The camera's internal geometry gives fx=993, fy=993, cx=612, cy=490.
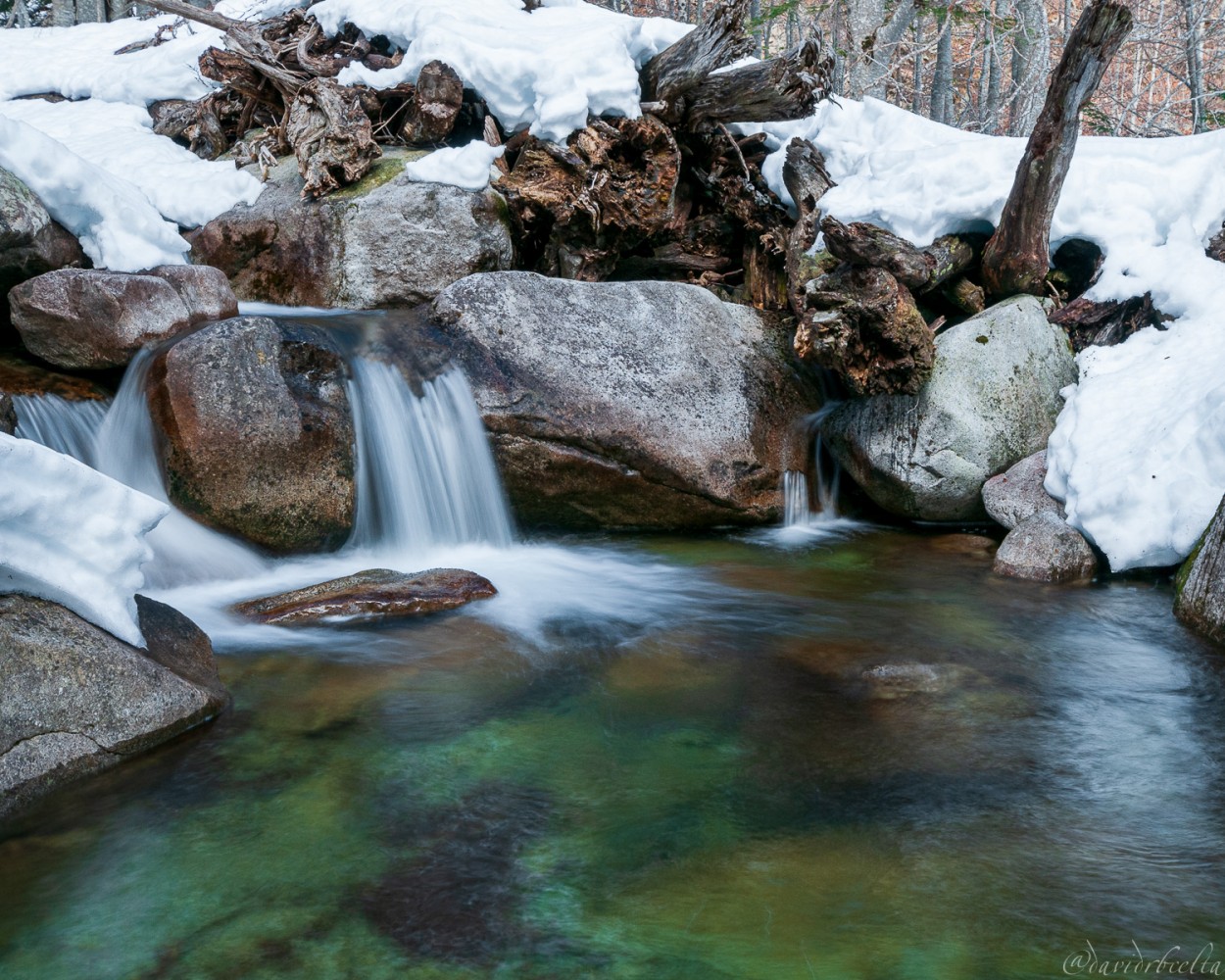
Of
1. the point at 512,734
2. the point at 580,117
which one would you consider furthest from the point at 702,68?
the point at 512,734

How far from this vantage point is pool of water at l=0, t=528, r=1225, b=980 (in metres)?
2.64

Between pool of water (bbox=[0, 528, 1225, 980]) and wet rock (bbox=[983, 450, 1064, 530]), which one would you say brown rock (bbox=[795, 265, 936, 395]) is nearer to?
wet rock (bbox=[983, 450, 1064, 530])

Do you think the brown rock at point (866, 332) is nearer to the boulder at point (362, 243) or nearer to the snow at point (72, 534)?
the boulder at point (362, 243)

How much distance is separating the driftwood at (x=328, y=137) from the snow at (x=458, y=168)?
46 centimetres

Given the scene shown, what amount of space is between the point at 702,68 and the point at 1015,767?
6264mm

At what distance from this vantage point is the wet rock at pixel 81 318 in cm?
618

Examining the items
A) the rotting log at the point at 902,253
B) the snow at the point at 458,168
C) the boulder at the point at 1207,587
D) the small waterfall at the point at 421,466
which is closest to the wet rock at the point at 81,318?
the small waterfall at the point at 421,466

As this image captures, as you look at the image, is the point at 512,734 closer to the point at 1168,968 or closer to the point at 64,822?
the point at 64,822

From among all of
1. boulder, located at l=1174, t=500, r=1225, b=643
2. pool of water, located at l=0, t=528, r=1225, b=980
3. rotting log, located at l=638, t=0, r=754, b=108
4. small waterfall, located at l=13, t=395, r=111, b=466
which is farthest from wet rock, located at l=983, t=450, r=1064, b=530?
small waterfall, located at l=13, t=395, r=111, b=466

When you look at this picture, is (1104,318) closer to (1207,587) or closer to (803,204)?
(803,204)

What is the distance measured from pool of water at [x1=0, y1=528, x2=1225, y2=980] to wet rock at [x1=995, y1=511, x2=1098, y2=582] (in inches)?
25.5

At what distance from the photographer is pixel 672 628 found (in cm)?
525

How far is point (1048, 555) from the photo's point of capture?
5.99 meters

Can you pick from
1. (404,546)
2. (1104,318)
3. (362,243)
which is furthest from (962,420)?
(362,243)
